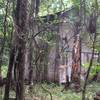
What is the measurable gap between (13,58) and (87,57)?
684cm

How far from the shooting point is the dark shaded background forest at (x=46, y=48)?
551cm

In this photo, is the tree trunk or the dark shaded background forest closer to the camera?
the dark shaded background forest

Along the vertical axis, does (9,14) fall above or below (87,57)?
above

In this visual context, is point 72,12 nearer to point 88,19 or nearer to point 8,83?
point 88,19

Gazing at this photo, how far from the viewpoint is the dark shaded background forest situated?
18.1 feet

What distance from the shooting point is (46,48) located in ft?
34.0

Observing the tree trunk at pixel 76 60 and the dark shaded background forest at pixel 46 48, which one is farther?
the tree trunk at pixel 76 60

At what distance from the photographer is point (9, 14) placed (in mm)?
6727

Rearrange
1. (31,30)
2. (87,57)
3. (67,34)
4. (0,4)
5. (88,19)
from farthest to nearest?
(87,57)
(67,34)
(88,19)
(0,4)
(31,30)

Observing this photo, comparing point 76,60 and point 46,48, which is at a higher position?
point 46,48

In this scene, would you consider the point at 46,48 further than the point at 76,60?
Yes

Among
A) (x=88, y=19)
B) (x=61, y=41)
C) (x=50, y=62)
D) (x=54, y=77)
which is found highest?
(x=88, y=19)

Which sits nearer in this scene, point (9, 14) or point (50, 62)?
point (9, 14)

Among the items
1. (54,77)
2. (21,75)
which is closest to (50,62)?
(54,77)
